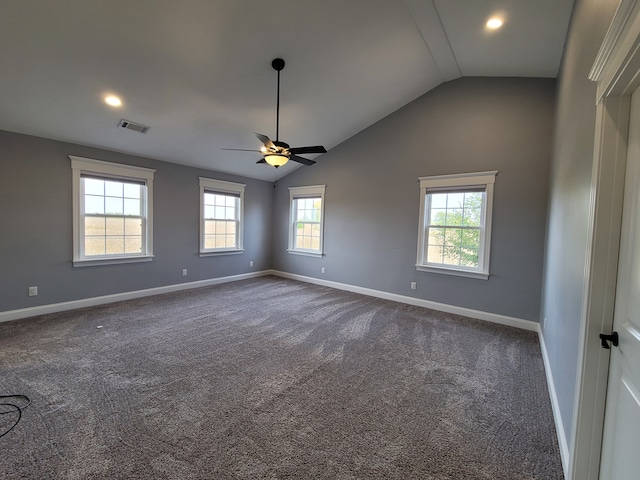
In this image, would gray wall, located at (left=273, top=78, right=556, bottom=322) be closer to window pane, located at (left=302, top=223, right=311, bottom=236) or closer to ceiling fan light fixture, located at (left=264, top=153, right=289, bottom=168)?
window pane, located at (left=302, top=223, right=311, bottom=236)

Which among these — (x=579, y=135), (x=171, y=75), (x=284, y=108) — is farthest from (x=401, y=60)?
(x=171, y=75)

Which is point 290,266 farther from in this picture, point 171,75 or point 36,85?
point 36,85

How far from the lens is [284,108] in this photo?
4281 millimetres

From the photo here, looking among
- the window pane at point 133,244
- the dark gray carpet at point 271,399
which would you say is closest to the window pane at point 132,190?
the window pane at point 133,244

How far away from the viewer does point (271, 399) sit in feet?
7.35

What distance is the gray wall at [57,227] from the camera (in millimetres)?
3689

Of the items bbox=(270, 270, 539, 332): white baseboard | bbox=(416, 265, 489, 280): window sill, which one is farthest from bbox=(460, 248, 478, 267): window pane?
bbox=(270, 270, 539, 332): white baseboard

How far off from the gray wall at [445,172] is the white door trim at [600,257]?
2.84 m

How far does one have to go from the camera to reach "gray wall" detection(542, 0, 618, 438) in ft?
5.42

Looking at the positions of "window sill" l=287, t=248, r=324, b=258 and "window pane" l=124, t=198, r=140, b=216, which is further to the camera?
"window sill" l=287, t=248, r=324, b=258

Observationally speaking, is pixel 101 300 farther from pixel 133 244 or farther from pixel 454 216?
pixel 454 216

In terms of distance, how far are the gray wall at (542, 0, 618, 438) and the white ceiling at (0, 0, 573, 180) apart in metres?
1.00

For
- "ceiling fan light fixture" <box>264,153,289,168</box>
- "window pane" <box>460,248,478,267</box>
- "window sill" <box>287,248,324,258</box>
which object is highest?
"ceiling fan light fixture" <box>264,153,289,168</box>

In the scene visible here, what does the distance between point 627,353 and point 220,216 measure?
6.14m
